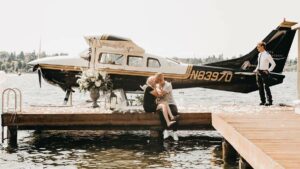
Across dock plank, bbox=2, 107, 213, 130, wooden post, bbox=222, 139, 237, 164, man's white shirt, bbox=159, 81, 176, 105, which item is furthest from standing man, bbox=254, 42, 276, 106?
wooden post, bbox=222, 139, 237, 164

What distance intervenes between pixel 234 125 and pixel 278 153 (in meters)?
2.61

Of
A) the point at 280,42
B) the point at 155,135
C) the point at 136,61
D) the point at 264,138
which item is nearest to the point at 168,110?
the point at 155,135

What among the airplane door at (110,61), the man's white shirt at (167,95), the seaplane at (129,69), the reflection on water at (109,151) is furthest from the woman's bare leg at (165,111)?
the airplane door at (110,61)

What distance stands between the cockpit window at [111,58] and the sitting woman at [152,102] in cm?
455

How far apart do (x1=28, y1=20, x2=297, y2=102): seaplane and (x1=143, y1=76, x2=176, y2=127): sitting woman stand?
4.38 meters

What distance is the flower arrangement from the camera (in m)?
12.7

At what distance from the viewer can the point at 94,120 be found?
37.7 feet

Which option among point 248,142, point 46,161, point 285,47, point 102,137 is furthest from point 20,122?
point 285,47

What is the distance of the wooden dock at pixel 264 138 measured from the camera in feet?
16.3

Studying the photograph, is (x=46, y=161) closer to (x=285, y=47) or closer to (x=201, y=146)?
(x=201, y=146)

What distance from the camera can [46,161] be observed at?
1026 cm

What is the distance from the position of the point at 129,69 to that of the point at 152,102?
449 cm

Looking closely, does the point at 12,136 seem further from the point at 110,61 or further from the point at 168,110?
the point at 110,61

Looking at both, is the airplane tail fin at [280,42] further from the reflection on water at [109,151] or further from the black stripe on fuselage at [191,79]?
the reflection on water at [109,151]
